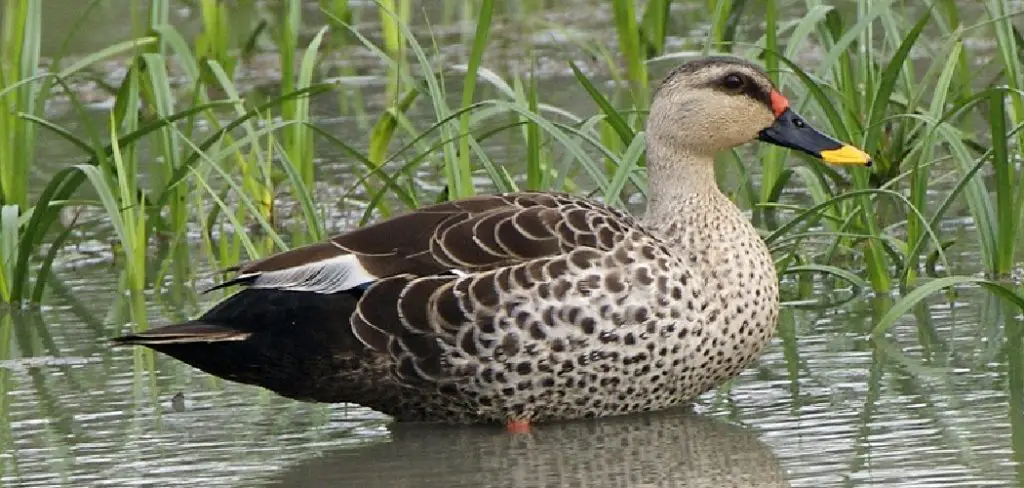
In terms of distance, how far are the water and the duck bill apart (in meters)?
0.53

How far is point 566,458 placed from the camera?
5363 mm

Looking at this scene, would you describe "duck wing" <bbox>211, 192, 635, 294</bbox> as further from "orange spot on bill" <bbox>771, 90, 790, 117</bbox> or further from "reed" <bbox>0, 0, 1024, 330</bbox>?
"reed" <bbox>0, 0, 1024, 330</bbox>

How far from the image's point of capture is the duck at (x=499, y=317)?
18.4ft

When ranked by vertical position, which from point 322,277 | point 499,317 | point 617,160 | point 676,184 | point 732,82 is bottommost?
point 499,317

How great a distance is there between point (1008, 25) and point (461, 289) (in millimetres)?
2311

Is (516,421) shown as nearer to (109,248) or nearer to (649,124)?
(649,124)

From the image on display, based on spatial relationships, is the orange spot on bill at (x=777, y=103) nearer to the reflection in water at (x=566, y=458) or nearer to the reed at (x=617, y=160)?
the reed at (x=617, y=160)

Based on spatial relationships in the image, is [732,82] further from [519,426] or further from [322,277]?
[322,277]

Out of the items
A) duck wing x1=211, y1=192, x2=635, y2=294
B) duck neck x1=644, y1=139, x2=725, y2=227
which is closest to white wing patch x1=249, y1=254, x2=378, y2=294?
duck wing x1=211, y1=192, x2=635, y2=294

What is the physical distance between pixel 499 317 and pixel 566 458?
455 millimetres

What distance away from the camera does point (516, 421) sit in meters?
5.73

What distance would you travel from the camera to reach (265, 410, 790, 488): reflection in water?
5051mm

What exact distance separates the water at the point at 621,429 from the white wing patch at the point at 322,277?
0.38m

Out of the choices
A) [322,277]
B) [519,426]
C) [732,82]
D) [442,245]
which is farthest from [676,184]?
[322,277]
